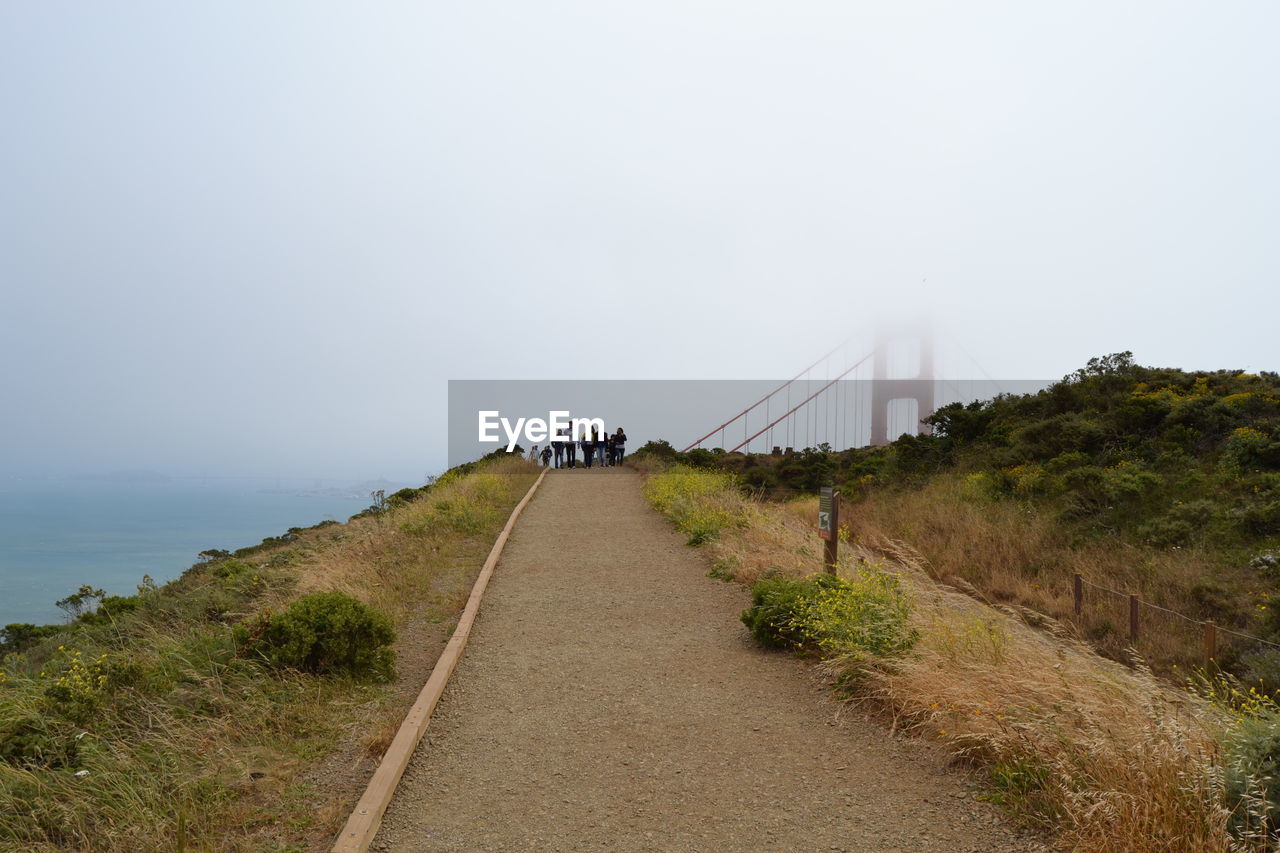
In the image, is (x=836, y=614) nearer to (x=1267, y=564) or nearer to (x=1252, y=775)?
(x=1252, y=775)

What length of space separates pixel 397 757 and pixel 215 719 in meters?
1.32

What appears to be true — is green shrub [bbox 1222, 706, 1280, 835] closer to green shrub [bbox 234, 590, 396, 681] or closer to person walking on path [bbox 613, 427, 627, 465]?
green shrub [bbox 234, 590, 396, 681]

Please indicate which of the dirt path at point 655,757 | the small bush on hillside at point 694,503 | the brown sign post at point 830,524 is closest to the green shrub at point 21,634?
the dirt path at point 655,757

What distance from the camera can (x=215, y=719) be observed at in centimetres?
500

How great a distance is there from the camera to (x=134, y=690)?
525 cm

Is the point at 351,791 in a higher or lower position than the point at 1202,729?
lower

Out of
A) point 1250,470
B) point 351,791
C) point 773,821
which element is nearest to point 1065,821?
point 773,821

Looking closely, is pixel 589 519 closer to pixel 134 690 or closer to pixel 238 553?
pixel 238 553

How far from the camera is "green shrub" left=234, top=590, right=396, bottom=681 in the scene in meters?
6.17

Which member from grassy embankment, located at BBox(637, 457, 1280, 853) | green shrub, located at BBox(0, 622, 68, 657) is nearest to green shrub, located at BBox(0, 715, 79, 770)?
grassy embankment, located at BBox(637, 457, 1280, 853)

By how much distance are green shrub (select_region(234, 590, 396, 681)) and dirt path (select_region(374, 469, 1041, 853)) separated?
730mm

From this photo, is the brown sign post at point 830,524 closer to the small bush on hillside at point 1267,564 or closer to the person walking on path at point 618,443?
the small bush on hillside at point 1267,564

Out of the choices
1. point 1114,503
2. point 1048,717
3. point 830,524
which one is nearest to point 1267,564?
point 1114,503

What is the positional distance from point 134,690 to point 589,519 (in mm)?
11473
